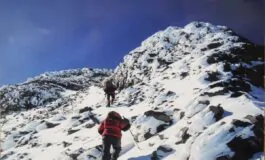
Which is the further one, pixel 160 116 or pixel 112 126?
pixel 160 116

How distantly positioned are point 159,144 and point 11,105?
211 feet

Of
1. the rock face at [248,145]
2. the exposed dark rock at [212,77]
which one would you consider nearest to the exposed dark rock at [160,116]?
the rock face at [248,145]

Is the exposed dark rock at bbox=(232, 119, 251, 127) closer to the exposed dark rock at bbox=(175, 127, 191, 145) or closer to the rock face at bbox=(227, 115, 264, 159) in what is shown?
the rock face at bbox=(227, 115, 264, 159)

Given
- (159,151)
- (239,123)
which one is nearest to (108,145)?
(159,151)

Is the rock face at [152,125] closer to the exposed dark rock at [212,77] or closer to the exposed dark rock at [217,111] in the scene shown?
the exposed dark rock at [217,111]

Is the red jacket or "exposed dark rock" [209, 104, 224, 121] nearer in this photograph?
the red jacket

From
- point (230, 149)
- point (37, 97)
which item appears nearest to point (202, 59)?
point (230, 149)

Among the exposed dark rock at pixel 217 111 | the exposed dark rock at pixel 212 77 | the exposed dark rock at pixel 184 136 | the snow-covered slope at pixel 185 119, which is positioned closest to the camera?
the snow-covered slope at pixel 185 119

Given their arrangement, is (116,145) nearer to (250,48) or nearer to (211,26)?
(250,48)

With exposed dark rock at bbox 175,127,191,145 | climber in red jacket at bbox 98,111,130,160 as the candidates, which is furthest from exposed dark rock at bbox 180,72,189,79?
climber in red jacket at bbox 98,111,130,160

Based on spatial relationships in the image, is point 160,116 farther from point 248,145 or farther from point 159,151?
point 248,145

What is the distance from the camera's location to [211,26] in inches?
2302

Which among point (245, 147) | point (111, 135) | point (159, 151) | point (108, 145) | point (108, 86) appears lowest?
point (245, 147)

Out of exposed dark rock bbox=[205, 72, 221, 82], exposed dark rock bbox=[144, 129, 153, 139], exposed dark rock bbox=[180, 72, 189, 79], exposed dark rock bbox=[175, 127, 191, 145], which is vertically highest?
exposed dark rock bbox=[180, 72, 189, 79]
